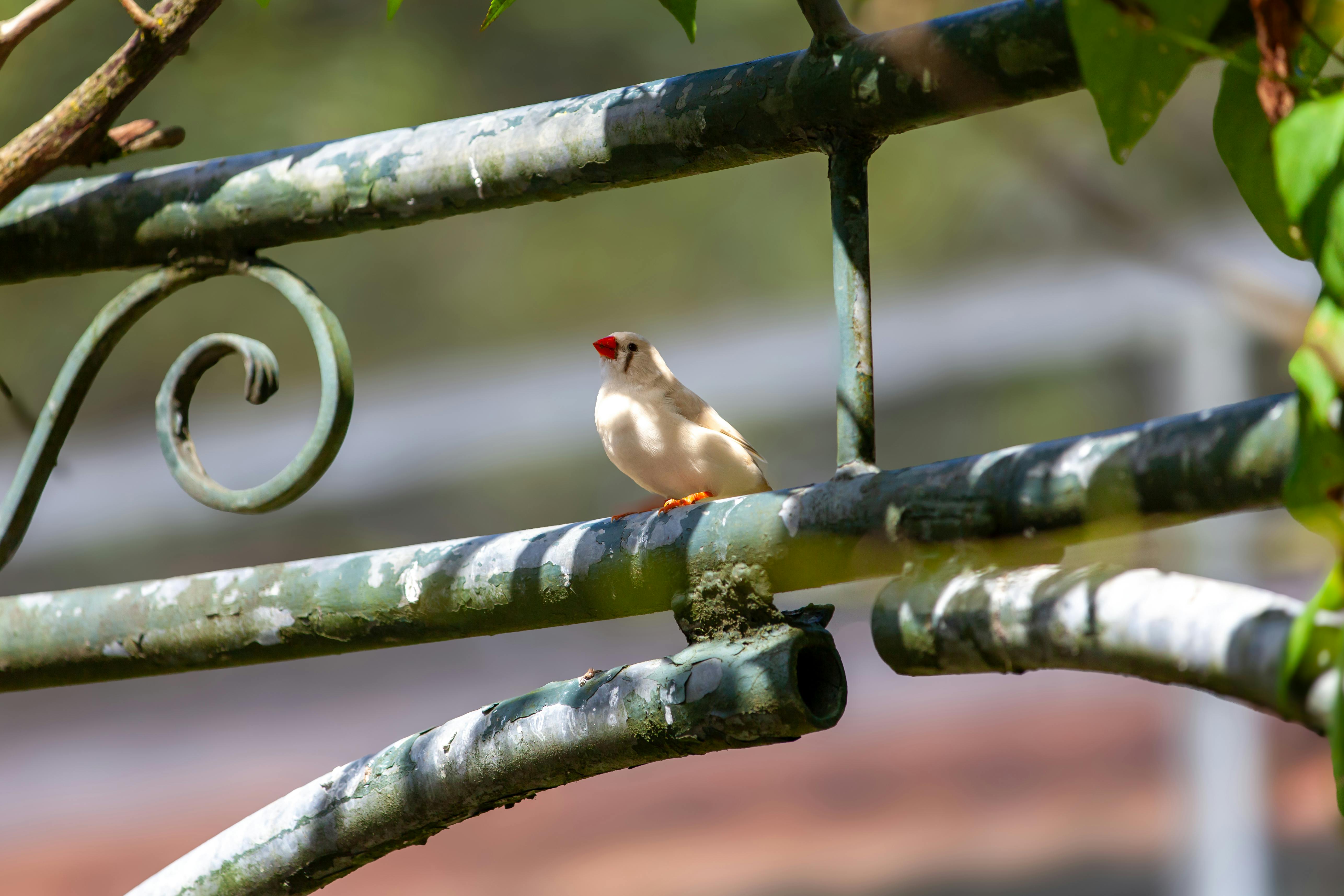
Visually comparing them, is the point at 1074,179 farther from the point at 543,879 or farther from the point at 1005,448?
the point at 543,879

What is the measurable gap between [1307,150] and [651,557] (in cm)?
29

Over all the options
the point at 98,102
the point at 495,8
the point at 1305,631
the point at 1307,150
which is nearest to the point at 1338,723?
the point at 1305,631

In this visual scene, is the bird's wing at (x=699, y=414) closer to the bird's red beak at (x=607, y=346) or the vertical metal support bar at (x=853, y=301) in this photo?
the bird's red beak at (x=607, y=346)

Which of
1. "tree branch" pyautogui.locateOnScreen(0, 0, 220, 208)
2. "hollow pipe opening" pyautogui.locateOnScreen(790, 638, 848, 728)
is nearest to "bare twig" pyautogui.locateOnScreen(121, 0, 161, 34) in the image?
"tree branch" pyautogui.locateOnScreen(0, 0, 220, 208)

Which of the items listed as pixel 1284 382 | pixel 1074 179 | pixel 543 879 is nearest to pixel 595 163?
pixel 1074 179

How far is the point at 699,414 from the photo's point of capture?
44.5 inches

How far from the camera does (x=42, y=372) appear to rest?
3305 millimetres

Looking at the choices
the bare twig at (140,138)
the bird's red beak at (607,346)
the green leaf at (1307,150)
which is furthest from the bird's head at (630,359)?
the green leaf at (1307,150)

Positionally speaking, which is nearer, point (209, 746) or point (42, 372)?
point (42, 372)

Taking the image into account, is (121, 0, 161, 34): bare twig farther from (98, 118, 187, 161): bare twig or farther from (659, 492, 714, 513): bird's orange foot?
(659, 492, 714, 513): bird's orange foot

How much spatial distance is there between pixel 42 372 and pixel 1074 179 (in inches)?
116

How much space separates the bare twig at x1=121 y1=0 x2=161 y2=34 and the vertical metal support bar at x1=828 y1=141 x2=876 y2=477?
363 millimetres

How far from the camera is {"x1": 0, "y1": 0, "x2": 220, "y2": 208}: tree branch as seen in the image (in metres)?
0.64

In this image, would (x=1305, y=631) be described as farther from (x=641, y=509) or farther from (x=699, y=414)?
(x=699, y=414)
